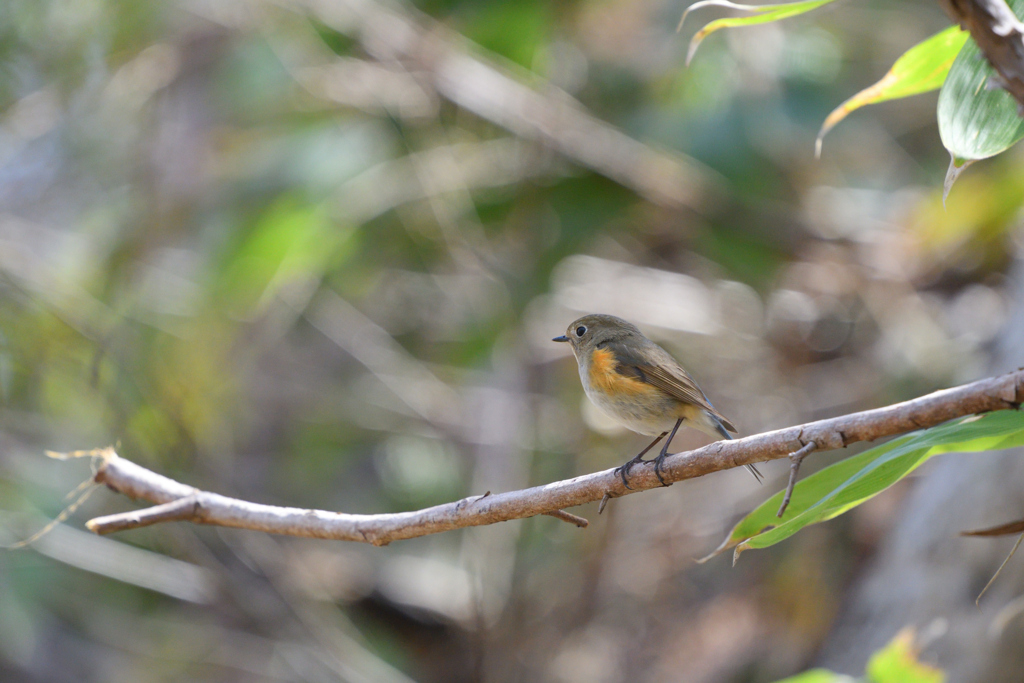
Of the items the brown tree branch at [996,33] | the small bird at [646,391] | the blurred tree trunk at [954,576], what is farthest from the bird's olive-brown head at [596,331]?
the brown tree branch at [996,33]

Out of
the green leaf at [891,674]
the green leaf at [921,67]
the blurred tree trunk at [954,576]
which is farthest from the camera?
the blurred tree trunk at [954,576]

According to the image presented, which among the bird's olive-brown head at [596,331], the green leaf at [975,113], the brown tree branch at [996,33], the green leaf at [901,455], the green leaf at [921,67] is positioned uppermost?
the bird's olive-brown head at [596,331]

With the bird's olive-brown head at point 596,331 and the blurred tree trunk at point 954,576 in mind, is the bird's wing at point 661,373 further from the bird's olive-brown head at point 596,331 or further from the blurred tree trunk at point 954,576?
the blurred tree trunk at point 954,576

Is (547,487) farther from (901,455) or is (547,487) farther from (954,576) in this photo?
(954,576)

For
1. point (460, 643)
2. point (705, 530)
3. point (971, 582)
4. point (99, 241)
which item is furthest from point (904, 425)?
point (99, 241)

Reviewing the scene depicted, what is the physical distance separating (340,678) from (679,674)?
2251mm

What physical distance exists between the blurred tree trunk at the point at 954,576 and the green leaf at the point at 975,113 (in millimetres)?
1981

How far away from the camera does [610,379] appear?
257 cm

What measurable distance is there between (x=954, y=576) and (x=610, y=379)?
80.5 inches

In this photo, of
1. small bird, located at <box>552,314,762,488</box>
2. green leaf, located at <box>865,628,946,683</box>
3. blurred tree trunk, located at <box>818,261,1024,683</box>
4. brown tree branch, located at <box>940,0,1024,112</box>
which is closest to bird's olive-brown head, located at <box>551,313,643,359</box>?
small bird, located at <box>552,314,762,488</box>

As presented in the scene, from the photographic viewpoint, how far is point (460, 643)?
559 centimetres

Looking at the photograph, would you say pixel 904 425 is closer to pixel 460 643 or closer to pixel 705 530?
pixel 705 530

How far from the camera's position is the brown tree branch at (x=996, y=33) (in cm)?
102

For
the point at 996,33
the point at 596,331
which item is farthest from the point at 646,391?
the point at 996,33
